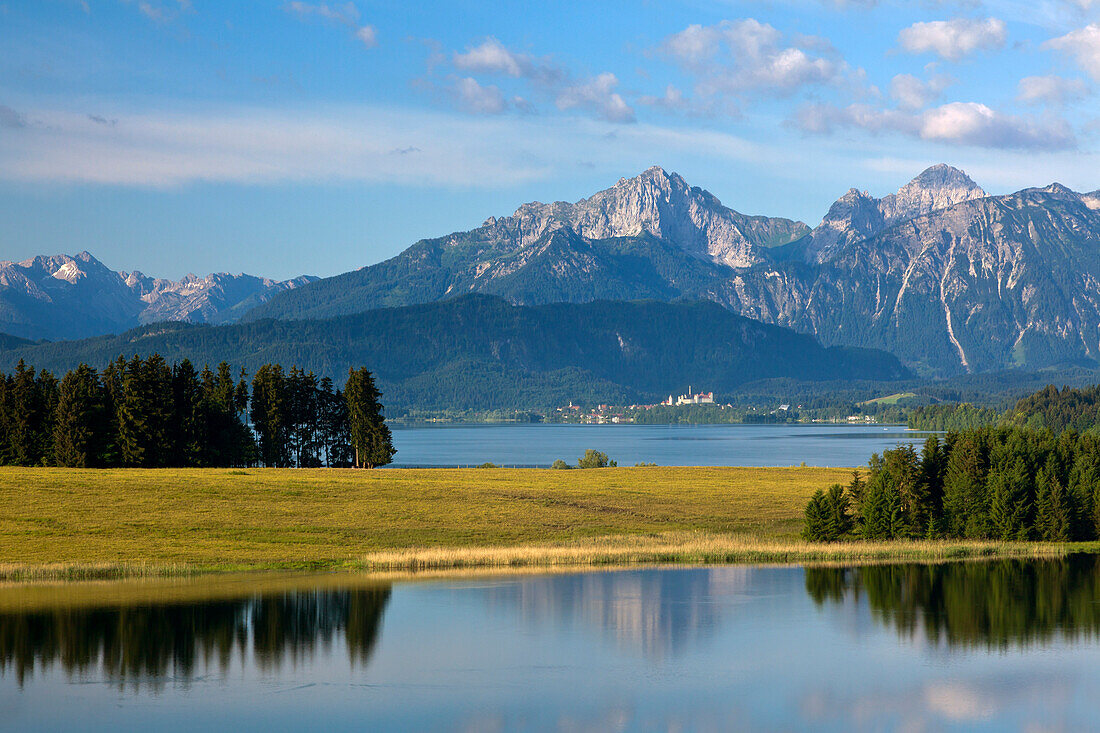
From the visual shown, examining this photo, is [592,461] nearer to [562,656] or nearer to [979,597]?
[979,597]

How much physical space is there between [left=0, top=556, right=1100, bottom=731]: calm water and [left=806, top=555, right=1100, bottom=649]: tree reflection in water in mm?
232

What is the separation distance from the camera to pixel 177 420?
106 meters

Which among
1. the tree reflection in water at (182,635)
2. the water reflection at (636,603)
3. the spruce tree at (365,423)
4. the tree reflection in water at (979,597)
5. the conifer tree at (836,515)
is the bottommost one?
the tree reflection in water at (979,597)

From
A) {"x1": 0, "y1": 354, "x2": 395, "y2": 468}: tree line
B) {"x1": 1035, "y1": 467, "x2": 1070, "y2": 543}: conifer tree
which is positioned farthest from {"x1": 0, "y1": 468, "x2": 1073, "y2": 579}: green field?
{"x1": 0, "y1": 354, "x2": 395, "y2": 468}: tree line

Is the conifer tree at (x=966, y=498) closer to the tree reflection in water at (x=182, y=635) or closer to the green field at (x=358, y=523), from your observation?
the green field at (x=358, y=523)

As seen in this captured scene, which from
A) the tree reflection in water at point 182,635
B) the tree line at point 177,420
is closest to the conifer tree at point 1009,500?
the tree reflection in water at point 182,635

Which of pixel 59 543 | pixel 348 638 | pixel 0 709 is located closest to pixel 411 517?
pixel 59 543

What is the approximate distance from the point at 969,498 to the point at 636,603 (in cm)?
3574

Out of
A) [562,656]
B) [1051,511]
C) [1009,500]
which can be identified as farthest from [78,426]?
[1051,511]

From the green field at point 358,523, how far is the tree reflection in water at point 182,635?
9.87 meters

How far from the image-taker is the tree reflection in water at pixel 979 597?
2096 inches

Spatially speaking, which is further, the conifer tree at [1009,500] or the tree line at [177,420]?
the tree line at [177,420]

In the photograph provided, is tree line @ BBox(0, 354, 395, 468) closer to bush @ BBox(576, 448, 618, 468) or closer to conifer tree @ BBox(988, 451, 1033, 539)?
bush @ BBox(576, 448, 618, 468)

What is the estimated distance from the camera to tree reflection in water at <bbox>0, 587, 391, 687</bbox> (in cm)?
4484
